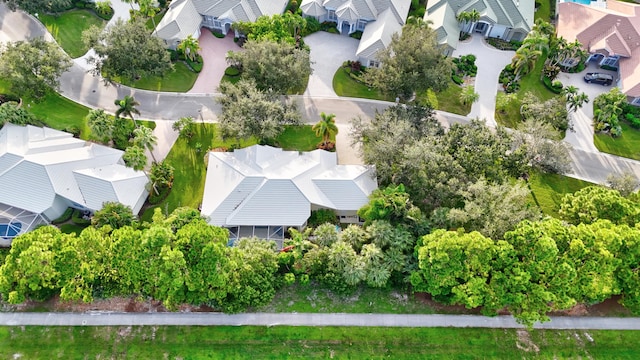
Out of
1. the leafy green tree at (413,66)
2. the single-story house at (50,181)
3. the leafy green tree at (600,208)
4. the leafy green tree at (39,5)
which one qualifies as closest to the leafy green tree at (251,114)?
the single-story house at (50,181)

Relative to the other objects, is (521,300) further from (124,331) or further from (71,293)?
(71,293)

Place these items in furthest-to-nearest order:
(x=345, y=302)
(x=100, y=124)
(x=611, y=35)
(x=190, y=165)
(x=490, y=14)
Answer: (x=490, y=14) < (x=611, y=35) < (x=190, y=165) < (x=100, y=124) < (x=345, y=302)

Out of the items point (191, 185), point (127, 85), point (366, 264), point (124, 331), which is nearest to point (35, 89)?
point (127, 85)

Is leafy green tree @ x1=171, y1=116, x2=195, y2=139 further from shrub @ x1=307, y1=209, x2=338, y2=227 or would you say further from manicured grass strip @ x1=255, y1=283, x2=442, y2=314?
manicured grass strip @ x1=255, y1=283, x2=442, y2=314

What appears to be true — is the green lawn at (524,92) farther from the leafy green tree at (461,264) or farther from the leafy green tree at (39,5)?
the leafy green tree at (39,5)

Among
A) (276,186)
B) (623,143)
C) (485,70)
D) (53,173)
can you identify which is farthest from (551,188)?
(53,173)

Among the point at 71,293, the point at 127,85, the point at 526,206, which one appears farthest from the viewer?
the point at 127,85

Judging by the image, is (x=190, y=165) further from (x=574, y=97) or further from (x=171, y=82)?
(x=574, y=97)
